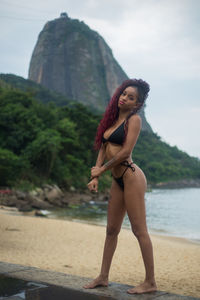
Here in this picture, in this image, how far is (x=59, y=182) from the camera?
3403cm

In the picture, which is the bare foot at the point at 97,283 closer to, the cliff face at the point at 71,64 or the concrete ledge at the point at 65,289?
the concrete ledge at the point at 65,289

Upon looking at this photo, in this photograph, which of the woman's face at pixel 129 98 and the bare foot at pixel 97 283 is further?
the woman's face at pixel 129 98

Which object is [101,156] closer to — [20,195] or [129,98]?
[129,98]

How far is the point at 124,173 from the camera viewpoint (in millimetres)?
3236

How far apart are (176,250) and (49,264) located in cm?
471

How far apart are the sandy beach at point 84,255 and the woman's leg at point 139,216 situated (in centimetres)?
157

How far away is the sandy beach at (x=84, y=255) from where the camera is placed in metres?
5.68

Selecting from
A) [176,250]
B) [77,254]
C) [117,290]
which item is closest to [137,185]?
[117,290]

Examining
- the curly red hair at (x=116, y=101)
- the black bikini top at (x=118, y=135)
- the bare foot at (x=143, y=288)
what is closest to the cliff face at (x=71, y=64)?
the curly red hair at (x=116, y=101)

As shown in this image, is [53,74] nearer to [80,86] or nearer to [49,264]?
[80,86]

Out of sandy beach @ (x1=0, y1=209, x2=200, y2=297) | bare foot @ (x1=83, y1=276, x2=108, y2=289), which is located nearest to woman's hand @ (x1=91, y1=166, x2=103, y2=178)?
bare foot @ (x1=83, y1=276, x2=108, y2=289)

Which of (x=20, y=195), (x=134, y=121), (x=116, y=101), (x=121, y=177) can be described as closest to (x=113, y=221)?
(x=121, y=177)

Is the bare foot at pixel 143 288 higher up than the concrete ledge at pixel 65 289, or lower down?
higher up

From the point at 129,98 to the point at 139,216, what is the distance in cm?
107
